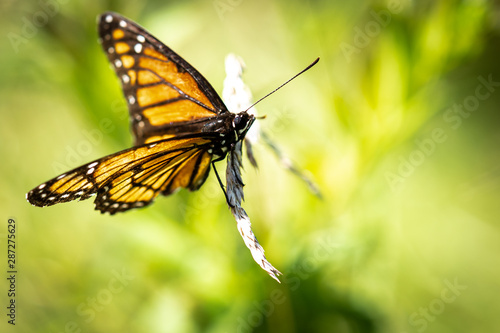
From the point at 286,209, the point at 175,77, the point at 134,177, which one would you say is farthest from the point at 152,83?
the point at 286,209

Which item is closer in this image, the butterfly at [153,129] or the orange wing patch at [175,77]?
the butterfly at [153,129]

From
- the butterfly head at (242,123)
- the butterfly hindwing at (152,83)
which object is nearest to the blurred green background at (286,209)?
the butterfly hindwing at (152,83)

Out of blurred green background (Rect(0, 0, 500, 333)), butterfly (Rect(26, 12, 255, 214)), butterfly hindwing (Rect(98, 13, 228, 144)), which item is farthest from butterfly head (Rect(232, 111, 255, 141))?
blurred green background (Rect(0, 0, 500, 333))

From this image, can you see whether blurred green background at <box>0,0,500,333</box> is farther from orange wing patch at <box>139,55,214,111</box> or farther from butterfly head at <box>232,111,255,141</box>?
butterfly head at <box>232,111,255,141</box>

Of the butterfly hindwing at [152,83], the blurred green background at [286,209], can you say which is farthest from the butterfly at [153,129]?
the blurred green background at [286,209]

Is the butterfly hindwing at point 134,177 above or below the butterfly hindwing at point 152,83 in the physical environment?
below

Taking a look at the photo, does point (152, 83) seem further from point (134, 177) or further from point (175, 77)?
point (134, 177)

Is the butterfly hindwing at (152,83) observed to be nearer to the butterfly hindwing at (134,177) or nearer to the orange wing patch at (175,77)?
the orange wing patch at (175,77)
